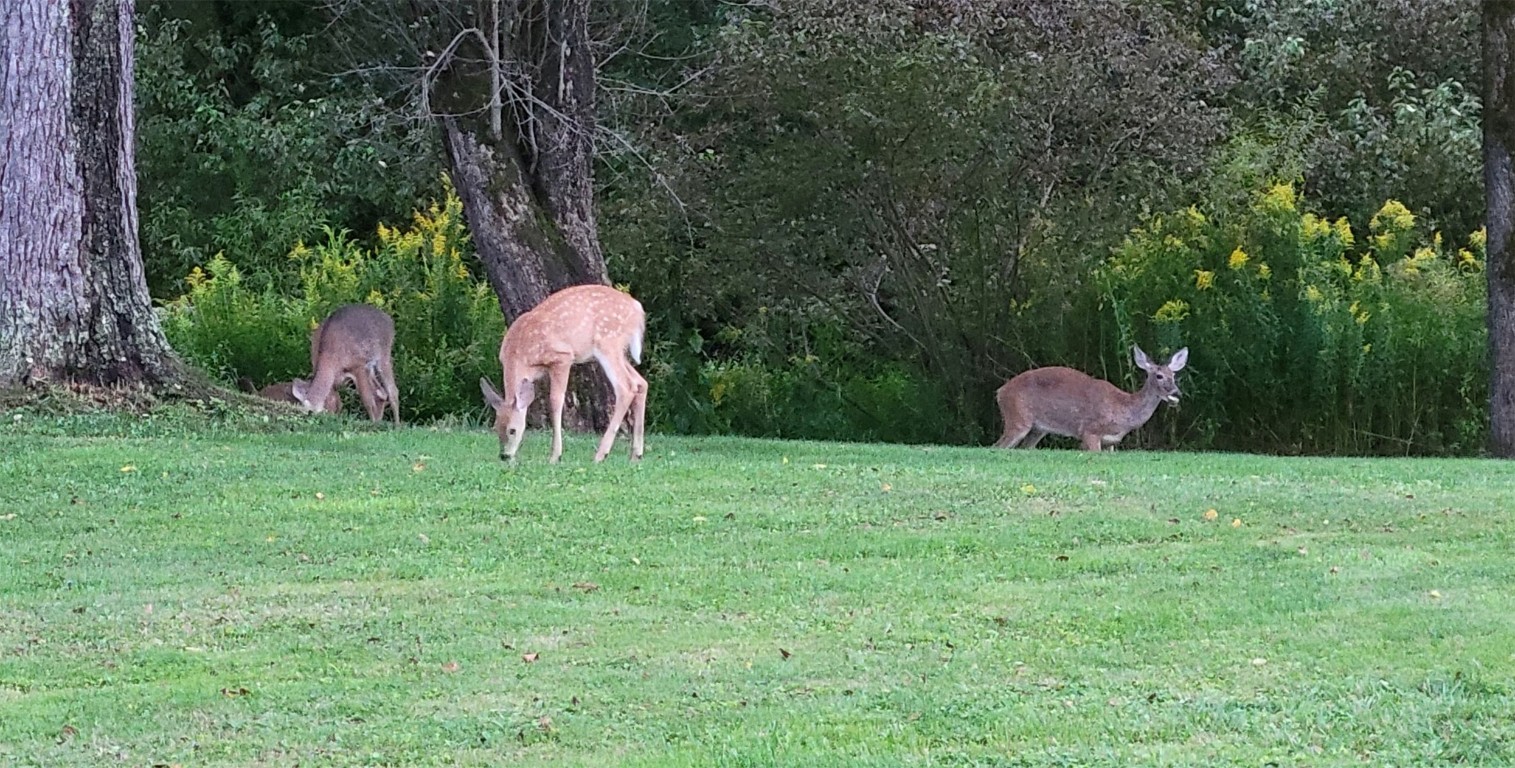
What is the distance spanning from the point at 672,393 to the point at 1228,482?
31.8 ft

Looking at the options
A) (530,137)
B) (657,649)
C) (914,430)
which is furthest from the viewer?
(914,430)

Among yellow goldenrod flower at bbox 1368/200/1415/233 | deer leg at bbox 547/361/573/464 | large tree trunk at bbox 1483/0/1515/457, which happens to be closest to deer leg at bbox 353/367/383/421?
deer leg at bbox 547/361/573/464

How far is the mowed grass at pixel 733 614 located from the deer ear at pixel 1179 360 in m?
4.55

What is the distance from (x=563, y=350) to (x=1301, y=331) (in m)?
7.52

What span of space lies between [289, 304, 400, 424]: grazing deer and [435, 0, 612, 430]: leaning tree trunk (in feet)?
7.53

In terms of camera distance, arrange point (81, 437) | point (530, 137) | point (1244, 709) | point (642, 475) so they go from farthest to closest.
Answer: point (530, 137) → point (81, 437) → point (642, 475) → point (1244, 709)

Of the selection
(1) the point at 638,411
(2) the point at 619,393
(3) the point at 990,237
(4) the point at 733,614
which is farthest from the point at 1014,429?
(4) the point at 733,614

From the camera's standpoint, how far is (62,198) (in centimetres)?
1303

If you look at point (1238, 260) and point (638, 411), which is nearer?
point (638, 411)

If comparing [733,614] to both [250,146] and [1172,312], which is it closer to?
[1172,312]

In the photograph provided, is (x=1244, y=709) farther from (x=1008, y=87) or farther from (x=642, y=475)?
(x=1008, y=87)

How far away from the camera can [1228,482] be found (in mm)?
11141

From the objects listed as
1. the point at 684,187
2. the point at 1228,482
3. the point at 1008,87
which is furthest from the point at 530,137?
the point at 1228,482

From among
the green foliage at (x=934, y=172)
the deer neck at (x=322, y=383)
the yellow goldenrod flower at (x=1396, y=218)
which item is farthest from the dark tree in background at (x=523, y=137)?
the yellow goldenrod flower at (x=1396, y=218)
